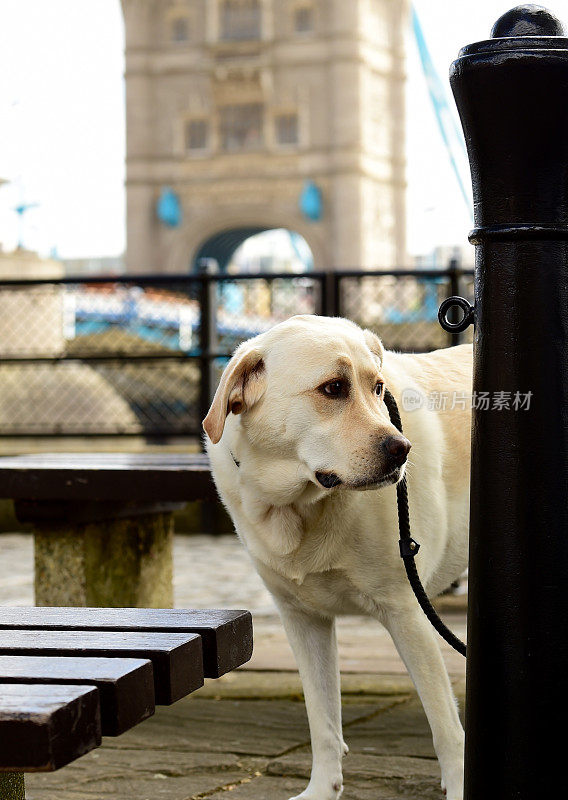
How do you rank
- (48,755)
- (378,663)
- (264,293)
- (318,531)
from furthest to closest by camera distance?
(264,293)
(378,663)
(318,531)
(48,755)

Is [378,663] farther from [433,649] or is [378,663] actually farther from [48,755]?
[48,755]

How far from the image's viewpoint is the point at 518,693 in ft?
7.49

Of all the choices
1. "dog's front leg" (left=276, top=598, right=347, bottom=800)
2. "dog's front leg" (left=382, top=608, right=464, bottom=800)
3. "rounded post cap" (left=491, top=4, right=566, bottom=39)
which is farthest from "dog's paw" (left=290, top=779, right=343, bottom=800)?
"rounded post cap" (left=491, top=4, right=566, bottom=39)

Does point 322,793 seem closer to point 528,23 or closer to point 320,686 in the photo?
point 320,686

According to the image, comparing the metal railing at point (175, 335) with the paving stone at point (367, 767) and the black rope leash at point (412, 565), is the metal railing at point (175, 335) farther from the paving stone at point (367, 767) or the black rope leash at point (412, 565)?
the black rope leash at point (412, 565)

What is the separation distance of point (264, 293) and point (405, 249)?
58.4 meters

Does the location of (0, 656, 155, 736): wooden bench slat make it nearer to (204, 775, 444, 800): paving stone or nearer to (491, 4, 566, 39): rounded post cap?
(491, 4, 566, 39): rounded post cap

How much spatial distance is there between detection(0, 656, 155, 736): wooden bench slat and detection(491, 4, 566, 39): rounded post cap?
1295mm

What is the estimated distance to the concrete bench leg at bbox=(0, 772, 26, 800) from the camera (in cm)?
240

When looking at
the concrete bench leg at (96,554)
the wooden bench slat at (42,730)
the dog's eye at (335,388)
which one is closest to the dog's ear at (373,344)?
the dog's eye at (335,388)

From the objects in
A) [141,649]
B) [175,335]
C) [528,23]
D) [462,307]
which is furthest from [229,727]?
[175,335]

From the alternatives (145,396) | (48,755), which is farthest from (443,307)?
(145,396)

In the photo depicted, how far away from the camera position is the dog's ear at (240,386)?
9.61 feet

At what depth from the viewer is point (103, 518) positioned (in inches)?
186
